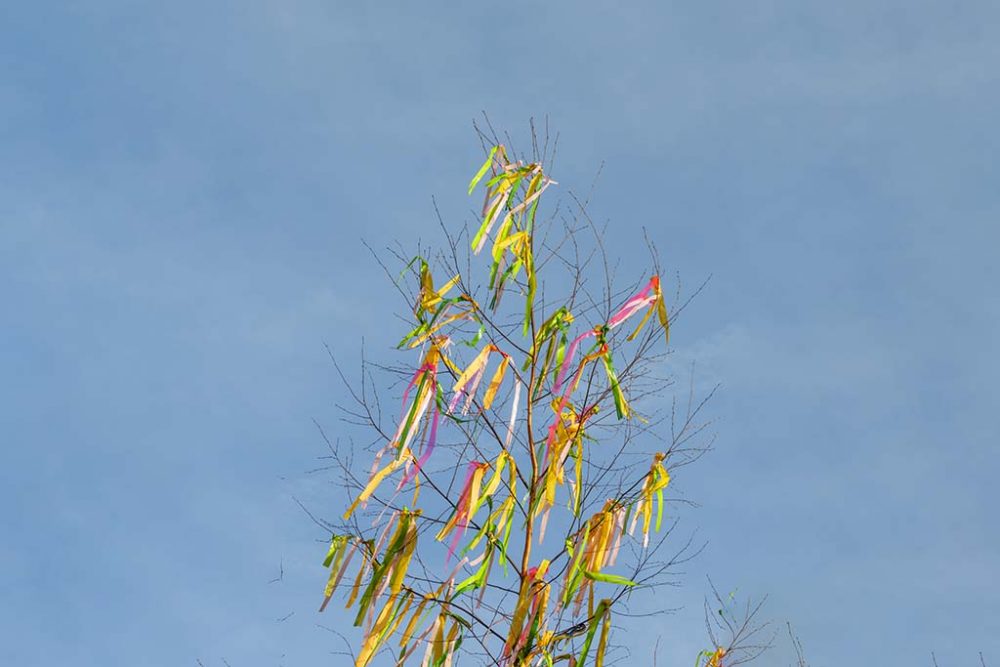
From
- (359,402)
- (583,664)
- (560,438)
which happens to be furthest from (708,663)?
(359,402)

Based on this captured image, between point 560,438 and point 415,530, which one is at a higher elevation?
point 560,438

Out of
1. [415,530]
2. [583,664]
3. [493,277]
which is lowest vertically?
[583,664]

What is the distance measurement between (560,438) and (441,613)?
0.74 metres

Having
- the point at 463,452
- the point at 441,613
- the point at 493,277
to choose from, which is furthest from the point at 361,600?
the point at 493,277

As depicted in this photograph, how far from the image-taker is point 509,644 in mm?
4367

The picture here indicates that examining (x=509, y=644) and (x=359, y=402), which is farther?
(x=359, y=402)

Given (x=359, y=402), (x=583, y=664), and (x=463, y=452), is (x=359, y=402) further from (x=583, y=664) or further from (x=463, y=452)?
(x=583, y=664)

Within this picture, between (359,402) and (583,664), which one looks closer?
(583,664)

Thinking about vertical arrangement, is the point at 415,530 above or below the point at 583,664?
above

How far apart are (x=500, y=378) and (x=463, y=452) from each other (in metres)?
0.30

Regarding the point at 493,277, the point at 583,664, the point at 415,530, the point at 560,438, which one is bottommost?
the point at 583,664

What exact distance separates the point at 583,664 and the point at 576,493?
1.94 feet

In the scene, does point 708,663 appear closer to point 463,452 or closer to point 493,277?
point 463,452

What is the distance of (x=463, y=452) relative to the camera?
4.65 meters
